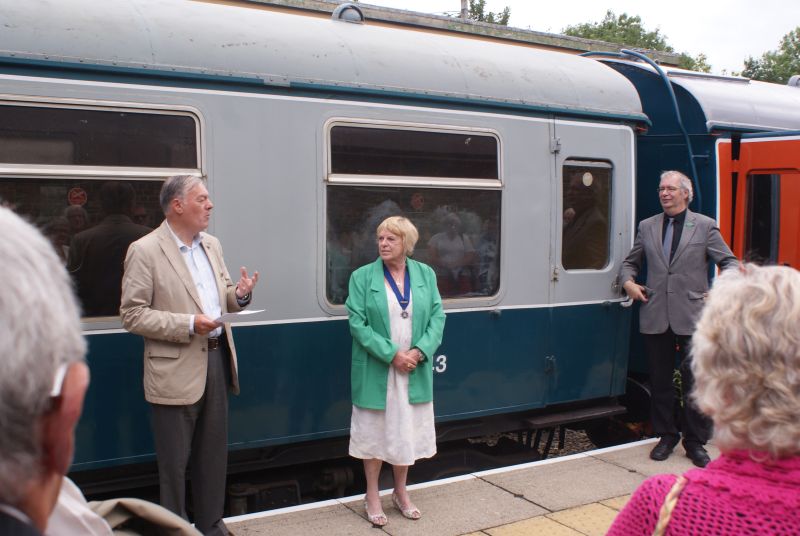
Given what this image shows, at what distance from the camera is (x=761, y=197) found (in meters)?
6.68

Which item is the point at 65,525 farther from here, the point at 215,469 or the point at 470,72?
the point at 470,72

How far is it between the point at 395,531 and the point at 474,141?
255 cm

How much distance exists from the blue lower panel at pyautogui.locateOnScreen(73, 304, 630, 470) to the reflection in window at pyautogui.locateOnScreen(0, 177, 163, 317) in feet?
0.87

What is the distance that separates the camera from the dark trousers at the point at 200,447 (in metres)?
4.14

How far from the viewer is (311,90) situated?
16.2 feet

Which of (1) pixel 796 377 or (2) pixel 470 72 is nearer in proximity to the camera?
(1) pixel 796 377

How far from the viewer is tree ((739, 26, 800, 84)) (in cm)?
5753

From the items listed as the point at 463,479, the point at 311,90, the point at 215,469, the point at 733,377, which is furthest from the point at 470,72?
the point at 733,377

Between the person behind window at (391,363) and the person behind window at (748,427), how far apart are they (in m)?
3.02

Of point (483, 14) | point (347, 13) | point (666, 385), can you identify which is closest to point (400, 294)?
point (347, 13)

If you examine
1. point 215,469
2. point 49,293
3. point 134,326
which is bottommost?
point 215,469

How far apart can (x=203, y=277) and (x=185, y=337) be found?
A: 1.21ft

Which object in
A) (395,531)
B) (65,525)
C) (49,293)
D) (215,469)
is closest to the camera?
(49,293)

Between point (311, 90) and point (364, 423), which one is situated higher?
point (311, 90)
